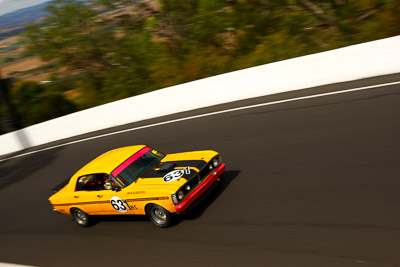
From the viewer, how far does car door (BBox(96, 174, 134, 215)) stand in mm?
7379

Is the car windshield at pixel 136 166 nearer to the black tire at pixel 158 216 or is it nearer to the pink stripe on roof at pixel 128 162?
the pink stripe on roof at pixel 128 162

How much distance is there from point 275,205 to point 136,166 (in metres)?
2.78

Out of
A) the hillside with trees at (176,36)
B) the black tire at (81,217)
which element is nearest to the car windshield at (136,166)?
the black tire at (81,217)

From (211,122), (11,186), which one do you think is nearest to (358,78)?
(211,122)

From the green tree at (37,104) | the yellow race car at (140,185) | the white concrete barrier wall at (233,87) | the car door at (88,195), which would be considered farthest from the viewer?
the green tree at (37,104)

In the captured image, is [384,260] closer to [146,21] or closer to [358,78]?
[358,78]

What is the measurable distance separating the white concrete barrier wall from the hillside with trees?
248cm

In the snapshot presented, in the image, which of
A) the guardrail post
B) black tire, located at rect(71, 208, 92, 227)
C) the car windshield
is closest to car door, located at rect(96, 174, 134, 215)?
the car windshield

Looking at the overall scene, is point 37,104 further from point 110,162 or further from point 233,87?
point 110,162

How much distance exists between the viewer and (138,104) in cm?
1563

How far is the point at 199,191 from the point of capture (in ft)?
23.1

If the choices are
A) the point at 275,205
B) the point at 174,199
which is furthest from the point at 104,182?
the point at 275,205

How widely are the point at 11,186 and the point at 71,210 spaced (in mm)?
5629

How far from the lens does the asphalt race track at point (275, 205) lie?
5.52 m
